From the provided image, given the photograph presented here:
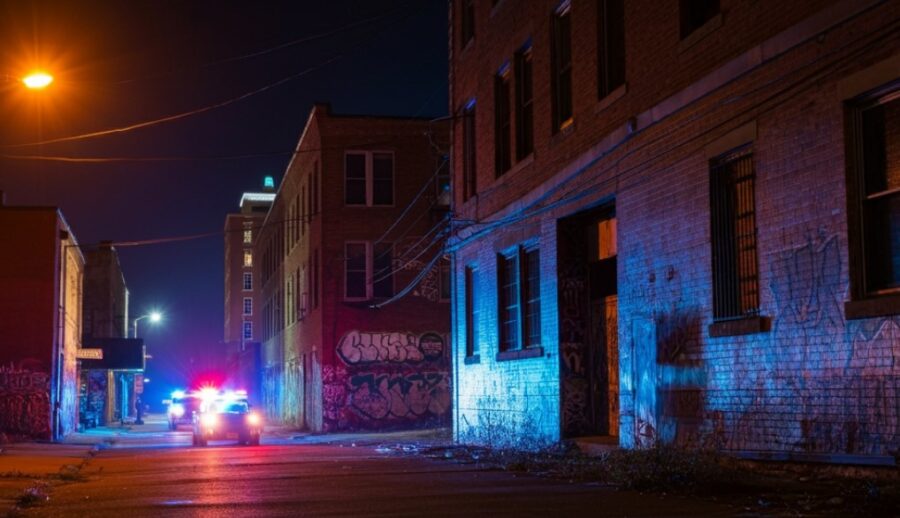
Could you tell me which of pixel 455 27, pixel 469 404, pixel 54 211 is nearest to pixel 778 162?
pixel 469 404

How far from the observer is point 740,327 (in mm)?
12953

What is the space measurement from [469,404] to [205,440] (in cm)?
893

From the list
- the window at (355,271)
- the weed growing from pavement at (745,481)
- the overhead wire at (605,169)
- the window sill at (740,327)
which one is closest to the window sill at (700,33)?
the overhead wire at (605,169)

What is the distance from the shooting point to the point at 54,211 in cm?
3456

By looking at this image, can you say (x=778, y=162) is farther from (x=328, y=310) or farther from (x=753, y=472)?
(x=328, y=310)

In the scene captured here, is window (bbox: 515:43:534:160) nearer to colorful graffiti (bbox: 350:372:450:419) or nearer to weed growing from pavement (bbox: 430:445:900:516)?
weed growing from pavement (bbox: 430:445:900:516)

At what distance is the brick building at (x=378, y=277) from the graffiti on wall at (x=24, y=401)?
32.6 feet

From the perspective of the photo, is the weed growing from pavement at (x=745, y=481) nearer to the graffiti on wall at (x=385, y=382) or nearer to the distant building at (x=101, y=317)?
the graffiti on wall at (x=385, y=382)

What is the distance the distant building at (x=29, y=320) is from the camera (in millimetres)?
33688

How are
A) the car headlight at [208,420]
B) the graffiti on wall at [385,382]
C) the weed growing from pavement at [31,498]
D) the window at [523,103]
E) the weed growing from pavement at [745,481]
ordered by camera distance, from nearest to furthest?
the weed growing from pavement at [745,481], the weed growing from pavement at [31,498], the window at [523,103], the car headlight at [208,420], the graffiti on wall at [385,382]

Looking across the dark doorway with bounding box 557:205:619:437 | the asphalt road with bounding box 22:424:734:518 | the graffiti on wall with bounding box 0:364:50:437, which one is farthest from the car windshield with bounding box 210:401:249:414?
the dark doorway with bounding box 557:205:619:437

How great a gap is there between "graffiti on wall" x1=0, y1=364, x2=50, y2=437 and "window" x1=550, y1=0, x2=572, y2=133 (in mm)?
21080

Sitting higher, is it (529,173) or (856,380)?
(529,173)

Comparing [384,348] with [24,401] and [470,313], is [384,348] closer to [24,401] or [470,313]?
[24,401]
